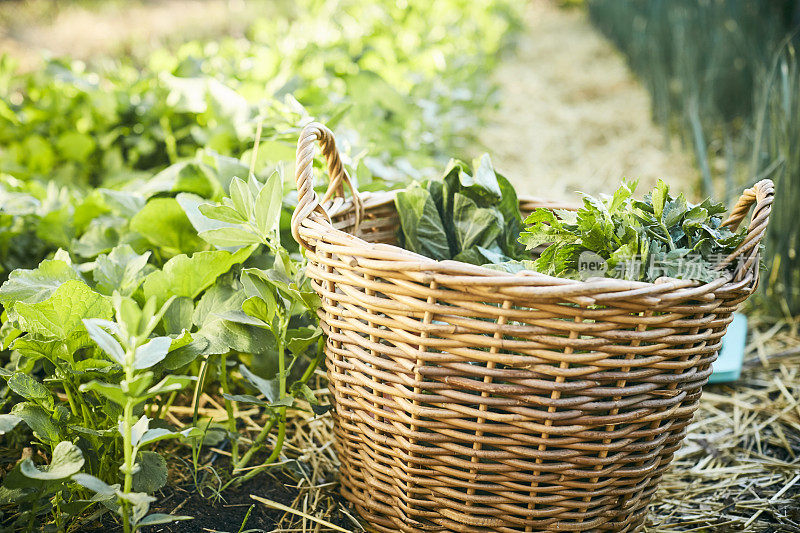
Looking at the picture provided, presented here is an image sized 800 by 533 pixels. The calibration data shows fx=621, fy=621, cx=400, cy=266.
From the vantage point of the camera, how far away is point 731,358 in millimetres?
1488

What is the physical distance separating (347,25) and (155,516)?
9.37 ft

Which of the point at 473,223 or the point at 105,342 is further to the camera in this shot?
the point at 473,223

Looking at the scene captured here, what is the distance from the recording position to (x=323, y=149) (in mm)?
980

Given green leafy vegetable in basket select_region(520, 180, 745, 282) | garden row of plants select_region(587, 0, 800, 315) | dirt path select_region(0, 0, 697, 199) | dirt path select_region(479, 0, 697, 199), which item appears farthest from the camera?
dirt path select_region(0, 0, 697, 199)

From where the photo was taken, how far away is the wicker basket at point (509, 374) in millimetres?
713

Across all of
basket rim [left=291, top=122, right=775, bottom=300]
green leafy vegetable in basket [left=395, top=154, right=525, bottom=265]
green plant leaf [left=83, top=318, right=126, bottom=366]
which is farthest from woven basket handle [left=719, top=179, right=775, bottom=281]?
green plant leaf [left=83, top=318, right=126, bottom=366]

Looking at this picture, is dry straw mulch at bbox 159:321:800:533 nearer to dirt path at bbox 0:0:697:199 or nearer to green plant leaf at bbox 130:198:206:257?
green plant leaf at bbox 130:198:206:257

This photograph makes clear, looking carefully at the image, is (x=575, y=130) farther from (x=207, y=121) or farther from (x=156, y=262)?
(x=156, y=262)

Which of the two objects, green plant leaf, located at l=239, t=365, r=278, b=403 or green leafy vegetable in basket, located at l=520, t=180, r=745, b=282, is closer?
green leafy vegetable in basket, located at l=520, t=180, r=745, b=282

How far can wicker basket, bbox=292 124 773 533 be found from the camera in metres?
0.71

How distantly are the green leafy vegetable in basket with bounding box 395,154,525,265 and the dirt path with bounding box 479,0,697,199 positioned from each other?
1.67m

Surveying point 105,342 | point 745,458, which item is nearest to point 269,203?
point 105,342

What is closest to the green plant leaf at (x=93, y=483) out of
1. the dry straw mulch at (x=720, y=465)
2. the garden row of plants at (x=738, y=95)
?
the dry straw mulch at (x=720, y=465)

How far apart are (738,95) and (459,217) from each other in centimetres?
233
